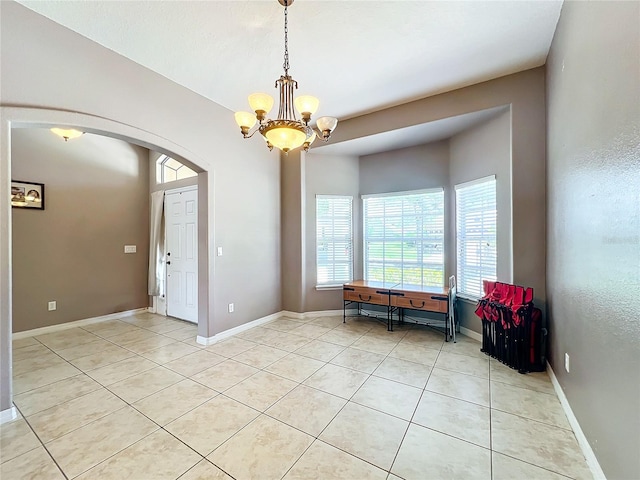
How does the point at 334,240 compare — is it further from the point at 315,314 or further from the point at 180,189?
the point at 180,189

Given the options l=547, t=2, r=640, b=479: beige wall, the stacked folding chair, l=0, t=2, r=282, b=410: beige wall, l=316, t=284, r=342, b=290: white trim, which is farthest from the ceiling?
l=316, t=284, r=342, b=290: white trim

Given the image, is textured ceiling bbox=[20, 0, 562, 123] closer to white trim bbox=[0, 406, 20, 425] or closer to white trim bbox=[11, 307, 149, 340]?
white trim bbox=[0, 406, 20, 425]

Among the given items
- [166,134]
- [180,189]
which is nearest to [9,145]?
[166,134]

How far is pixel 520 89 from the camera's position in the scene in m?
2.99

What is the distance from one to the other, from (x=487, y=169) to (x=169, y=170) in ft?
17.2

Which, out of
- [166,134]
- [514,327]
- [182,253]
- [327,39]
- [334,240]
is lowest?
[514,327]

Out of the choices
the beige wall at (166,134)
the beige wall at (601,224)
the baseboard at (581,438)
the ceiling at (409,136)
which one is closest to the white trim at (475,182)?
the ceiling at (409,136)

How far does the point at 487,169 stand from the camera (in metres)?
3.43

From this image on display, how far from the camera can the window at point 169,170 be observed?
4781 mm

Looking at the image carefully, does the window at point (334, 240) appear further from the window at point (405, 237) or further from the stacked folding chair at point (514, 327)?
the stacked folding chair at point (514, 327)

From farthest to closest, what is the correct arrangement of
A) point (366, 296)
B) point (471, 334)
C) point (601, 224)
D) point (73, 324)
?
point (73, 324) → point (366, 296) → point (471, 334) → point (601, 224)

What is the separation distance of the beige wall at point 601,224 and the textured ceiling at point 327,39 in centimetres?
49

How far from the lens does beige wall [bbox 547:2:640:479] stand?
1.21 m

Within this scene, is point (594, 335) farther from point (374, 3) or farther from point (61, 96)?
point (61, 96)
